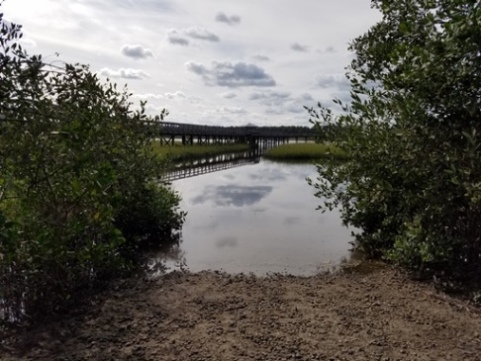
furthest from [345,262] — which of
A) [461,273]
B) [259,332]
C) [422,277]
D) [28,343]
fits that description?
[28,343]

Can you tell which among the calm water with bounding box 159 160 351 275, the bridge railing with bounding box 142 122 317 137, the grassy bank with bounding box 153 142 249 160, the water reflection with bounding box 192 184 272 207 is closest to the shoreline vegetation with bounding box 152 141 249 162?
→ the grassy bank with bounding box 153 142 249 160

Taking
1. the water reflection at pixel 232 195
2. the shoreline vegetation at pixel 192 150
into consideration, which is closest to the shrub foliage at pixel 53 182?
the water reflection at pixel 232 195

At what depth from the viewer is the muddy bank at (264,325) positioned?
5824 millimetres

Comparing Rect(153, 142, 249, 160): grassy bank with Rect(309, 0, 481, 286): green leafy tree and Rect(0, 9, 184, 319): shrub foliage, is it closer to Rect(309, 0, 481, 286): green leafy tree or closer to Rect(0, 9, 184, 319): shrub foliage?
Rect(309, 0, 481, 286): green leafy tree

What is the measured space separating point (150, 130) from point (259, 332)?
317 inches

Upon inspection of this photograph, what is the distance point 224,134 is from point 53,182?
73.7 m

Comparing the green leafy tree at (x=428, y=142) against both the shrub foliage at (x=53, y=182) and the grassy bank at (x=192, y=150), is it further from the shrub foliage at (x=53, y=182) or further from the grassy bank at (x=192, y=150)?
the grassy bank at (x=192, y=150)

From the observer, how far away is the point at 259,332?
6438 millimetres

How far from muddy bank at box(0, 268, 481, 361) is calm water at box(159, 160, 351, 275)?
279cm

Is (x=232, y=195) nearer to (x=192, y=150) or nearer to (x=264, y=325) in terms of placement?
(x=264, y=325)

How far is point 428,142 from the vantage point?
28.1 feet

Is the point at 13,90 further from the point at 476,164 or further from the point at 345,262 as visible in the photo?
the point at 345,262

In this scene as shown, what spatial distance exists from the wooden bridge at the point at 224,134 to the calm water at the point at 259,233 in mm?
10231

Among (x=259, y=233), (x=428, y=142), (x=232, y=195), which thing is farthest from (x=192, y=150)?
(x=428, y=142)
